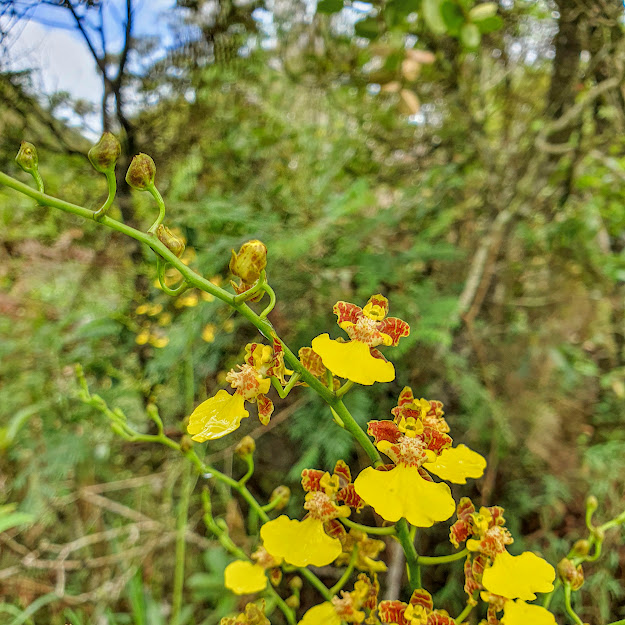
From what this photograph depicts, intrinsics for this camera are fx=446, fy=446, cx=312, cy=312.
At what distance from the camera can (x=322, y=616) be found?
1.15 ft

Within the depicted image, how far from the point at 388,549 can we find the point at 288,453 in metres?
0.29

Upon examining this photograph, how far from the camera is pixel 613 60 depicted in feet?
3.15

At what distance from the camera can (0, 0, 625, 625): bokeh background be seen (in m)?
0.90

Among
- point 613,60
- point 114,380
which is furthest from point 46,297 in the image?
point 613,60

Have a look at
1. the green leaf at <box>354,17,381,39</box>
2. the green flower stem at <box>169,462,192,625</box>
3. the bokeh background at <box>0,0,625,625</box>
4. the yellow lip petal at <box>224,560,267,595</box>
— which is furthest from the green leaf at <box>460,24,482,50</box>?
the green flower stem at <box>169,462,192,625</box>

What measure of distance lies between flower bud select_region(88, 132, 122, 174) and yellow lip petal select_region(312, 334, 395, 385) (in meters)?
0.17

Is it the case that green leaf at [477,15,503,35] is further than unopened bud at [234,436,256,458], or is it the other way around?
green leaf at [477,15,503,35]

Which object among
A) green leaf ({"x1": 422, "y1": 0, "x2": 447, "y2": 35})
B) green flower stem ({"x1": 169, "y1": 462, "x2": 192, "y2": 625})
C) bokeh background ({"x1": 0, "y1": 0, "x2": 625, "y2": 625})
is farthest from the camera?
bokeh background ({"x1": 0, "y1": 0, "x2": 625, "y2": 625})

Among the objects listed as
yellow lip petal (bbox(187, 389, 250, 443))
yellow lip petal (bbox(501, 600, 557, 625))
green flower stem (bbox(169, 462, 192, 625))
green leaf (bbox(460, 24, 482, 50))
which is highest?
green leaf (bbox(460, 24, 482, 50))

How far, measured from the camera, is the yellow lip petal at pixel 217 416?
294mm

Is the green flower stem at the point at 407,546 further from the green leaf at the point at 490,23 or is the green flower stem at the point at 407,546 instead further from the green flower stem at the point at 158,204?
the green leaf at the point at 490,23

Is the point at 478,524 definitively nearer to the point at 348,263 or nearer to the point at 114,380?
the point at 348,263

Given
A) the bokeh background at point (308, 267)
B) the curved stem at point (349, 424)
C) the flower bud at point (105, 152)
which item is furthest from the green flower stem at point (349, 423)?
the bokeh background at point (308, 267)

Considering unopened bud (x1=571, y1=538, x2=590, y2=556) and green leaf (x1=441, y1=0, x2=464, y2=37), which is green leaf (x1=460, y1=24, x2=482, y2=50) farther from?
unopened bud (x1=571, y1=538, x2=590, y2=556)
